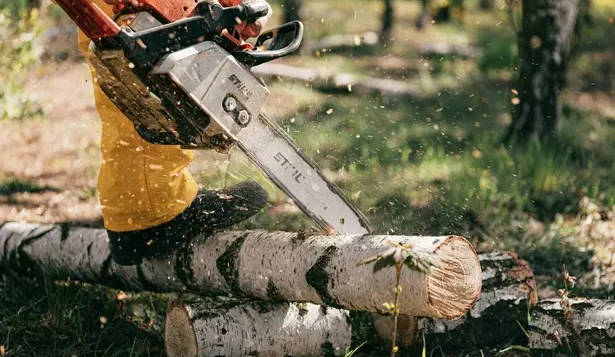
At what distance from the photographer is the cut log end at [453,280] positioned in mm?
2365

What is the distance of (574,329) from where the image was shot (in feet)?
8.67

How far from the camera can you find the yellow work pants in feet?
9.53

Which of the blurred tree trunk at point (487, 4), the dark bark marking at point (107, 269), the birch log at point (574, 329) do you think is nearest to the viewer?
the birch log at point (574, 329)

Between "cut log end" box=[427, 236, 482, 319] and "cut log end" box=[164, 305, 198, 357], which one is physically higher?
"cut log end" box=[427, 236, 482, 319]

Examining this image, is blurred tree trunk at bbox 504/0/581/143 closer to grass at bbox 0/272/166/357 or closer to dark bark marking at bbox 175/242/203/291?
dark bark marking at bbox 175/242/203/291

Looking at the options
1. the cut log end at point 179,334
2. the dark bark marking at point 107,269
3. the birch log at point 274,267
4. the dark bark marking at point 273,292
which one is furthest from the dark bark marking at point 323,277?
the dark bark marking at point 107,269

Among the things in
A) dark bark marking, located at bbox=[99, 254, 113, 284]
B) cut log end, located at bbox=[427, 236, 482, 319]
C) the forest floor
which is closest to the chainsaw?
the forest floor

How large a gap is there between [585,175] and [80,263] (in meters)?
3.08

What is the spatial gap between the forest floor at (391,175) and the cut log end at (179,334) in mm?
140

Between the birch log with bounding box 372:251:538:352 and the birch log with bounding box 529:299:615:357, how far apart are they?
0.16 meters

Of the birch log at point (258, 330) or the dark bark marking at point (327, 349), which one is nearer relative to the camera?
the birch log at point (258, 330)

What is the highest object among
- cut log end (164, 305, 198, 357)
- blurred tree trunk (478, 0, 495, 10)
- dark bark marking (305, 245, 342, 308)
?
dark bark marking (305, 245, 342, 308)

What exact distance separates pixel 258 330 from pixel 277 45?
3.18ft

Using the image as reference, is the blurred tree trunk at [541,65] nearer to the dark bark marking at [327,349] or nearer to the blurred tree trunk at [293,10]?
the dark bark marking at [327,349]
